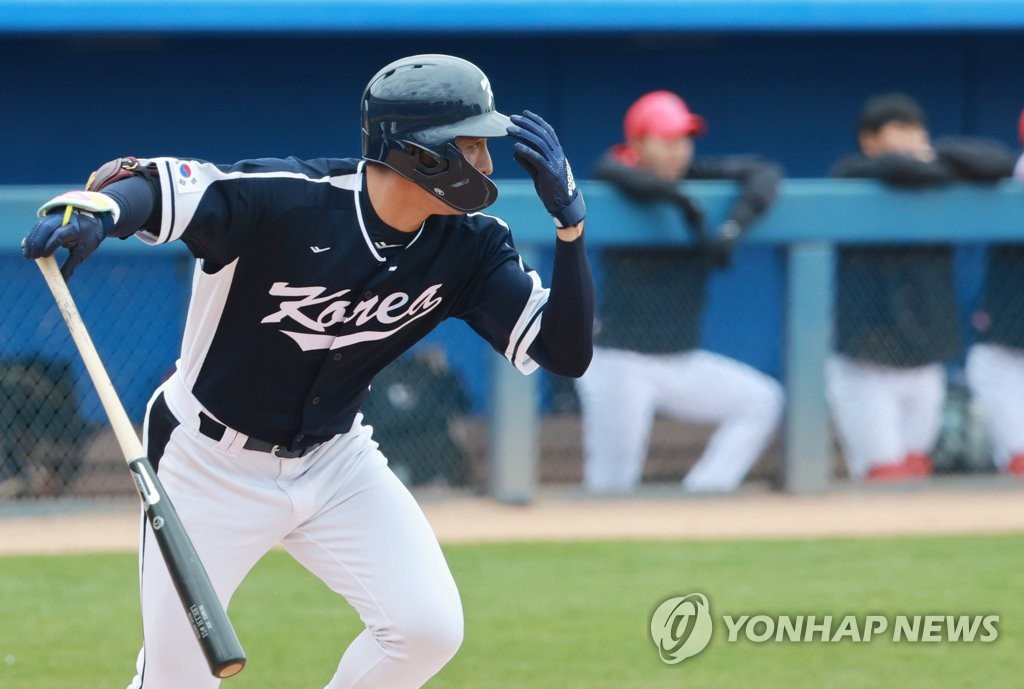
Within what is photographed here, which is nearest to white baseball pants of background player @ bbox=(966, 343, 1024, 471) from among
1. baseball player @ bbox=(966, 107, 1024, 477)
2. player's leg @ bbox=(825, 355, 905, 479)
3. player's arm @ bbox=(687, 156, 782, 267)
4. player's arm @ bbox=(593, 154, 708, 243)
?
baseball player @ bbox=(966, 107, 1024, 477)

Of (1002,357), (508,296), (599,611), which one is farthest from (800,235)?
(508,296)

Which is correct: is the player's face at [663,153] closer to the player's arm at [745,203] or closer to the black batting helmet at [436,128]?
the player's arm at [745,203]

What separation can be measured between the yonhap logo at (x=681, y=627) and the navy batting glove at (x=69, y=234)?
2560 mm

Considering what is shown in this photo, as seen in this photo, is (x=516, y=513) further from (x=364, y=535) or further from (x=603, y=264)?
(x=364, y=535)

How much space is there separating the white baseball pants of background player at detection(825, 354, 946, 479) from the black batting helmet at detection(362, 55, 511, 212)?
170 inches

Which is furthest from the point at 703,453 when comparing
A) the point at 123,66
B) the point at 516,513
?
the point at 123,66

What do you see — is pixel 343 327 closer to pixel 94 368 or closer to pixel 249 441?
pixel 249 441

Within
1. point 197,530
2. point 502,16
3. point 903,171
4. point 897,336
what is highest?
point 502,16

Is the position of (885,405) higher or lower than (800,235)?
lower

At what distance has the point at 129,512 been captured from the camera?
6.93m

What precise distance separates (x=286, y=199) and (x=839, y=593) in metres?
3.09

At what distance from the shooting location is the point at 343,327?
11.4ft

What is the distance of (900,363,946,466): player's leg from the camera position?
24.3ft

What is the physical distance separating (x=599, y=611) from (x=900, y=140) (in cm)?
316
